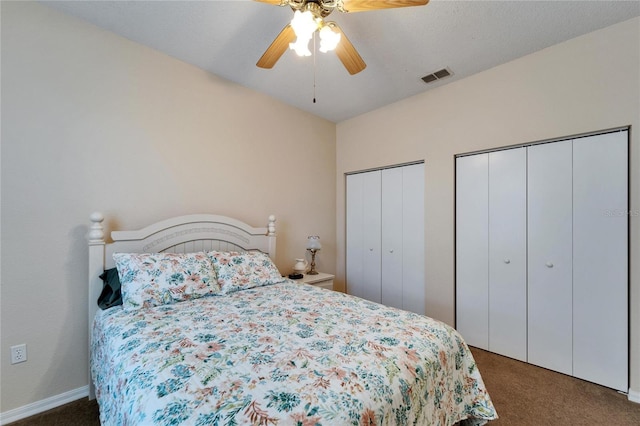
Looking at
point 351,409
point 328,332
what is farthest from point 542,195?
point 351,409

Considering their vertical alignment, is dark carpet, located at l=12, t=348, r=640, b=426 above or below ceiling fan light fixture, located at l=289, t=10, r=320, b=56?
below

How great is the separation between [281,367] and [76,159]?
6.76 ft

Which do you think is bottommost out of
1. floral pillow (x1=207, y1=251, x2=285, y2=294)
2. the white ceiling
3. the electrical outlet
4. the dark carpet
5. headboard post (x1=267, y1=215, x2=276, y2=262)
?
the dark carpet

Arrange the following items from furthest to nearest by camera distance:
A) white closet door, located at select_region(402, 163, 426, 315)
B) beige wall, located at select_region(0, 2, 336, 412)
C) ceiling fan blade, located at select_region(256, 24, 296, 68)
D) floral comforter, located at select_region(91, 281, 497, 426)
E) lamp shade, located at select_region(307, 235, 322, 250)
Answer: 1. lamp shade, located at select_region(307, 235, 322, 250)
2. white closet door, located at select_region(402, 163, 426, 315)
3. beige wall, located at select_region(0, 2, 336, 412)
4. ceiling fan blade, located at select_region(256, 24, 296, 68)
5. floral comforter, located at select_region(91, 281, 497, 426)

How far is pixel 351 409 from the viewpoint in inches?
35.0

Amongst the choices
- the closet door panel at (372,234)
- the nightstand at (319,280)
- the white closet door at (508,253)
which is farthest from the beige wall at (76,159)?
the white closet door at (508,253)

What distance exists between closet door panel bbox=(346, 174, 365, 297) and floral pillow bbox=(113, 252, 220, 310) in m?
2.08

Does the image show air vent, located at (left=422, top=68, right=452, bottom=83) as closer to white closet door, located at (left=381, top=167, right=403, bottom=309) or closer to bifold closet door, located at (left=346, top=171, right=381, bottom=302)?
white closet door, located at (left=381, top=167, right=403, bottom=309)

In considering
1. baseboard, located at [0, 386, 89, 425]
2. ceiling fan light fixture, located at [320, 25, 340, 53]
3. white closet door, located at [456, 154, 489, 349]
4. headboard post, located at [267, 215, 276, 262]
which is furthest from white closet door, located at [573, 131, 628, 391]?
baseboard, located at [0, 386, 89, 425]

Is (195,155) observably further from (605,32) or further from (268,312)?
(605,32)

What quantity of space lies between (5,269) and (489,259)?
369 cm

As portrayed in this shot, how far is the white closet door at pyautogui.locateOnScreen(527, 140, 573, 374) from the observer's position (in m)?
2.16

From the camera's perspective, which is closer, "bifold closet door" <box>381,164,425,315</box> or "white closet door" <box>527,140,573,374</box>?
"white closet door" <box>527,140,573,374</box>

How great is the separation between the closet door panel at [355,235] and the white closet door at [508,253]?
1516 millimetres
